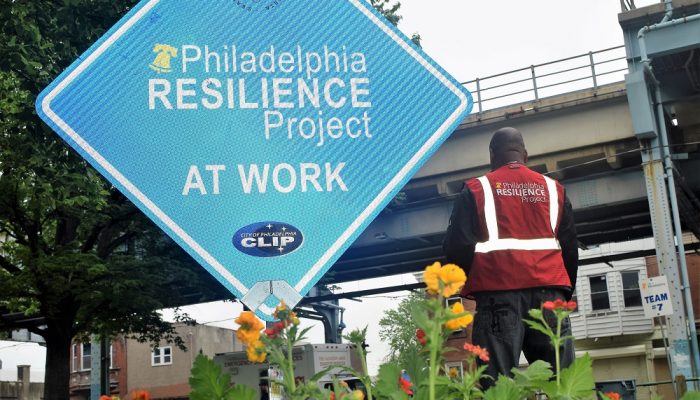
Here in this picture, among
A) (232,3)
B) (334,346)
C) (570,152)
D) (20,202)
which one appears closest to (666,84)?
(570,152)

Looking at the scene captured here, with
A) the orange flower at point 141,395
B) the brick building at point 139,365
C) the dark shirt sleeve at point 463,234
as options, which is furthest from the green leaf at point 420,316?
the brick building at point 139,365

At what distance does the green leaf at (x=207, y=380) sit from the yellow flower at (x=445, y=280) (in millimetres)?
365

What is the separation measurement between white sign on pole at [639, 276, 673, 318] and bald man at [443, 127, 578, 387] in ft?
41.8

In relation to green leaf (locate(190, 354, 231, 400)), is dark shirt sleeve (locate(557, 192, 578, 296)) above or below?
above

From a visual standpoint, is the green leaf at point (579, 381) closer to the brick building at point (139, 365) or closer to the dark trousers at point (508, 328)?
the dark trousers at point (508, 328)

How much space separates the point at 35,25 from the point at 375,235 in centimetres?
1548

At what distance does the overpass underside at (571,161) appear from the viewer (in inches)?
922

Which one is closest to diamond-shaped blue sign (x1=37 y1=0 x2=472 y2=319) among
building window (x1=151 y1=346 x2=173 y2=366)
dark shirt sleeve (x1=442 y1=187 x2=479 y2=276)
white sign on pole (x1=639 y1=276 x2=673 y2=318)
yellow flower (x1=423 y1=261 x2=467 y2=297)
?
dark shirt sleeve (x1=442 y1=187 x2=479 y2=276)

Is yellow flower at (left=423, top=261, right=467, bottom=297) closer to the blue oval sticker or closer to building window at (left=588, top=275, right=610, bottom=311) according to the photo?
the blue oval sticker

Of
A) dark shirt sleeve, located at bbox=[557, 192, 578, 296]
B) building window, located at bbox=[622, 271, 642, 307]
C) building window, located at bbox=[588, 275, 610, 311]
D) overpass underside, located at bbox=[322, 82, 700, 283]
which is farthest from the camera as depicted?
building window, located at bbox=[588, 275, 610, 311]

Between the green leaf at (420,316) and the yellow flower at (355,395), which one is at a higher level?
→ the green leaf at (420,316)

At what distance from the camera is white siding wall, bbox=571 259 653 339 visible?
4250 cm

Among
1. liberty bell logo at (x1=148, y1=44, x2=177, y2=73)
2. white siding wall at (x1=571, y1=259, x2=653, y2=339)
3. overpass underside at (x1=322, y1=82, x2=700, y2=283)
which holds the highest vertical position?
overpass underside at (x1=322, y1=82, x2=700, y2=283)

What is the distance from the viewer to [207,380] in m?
1.43
